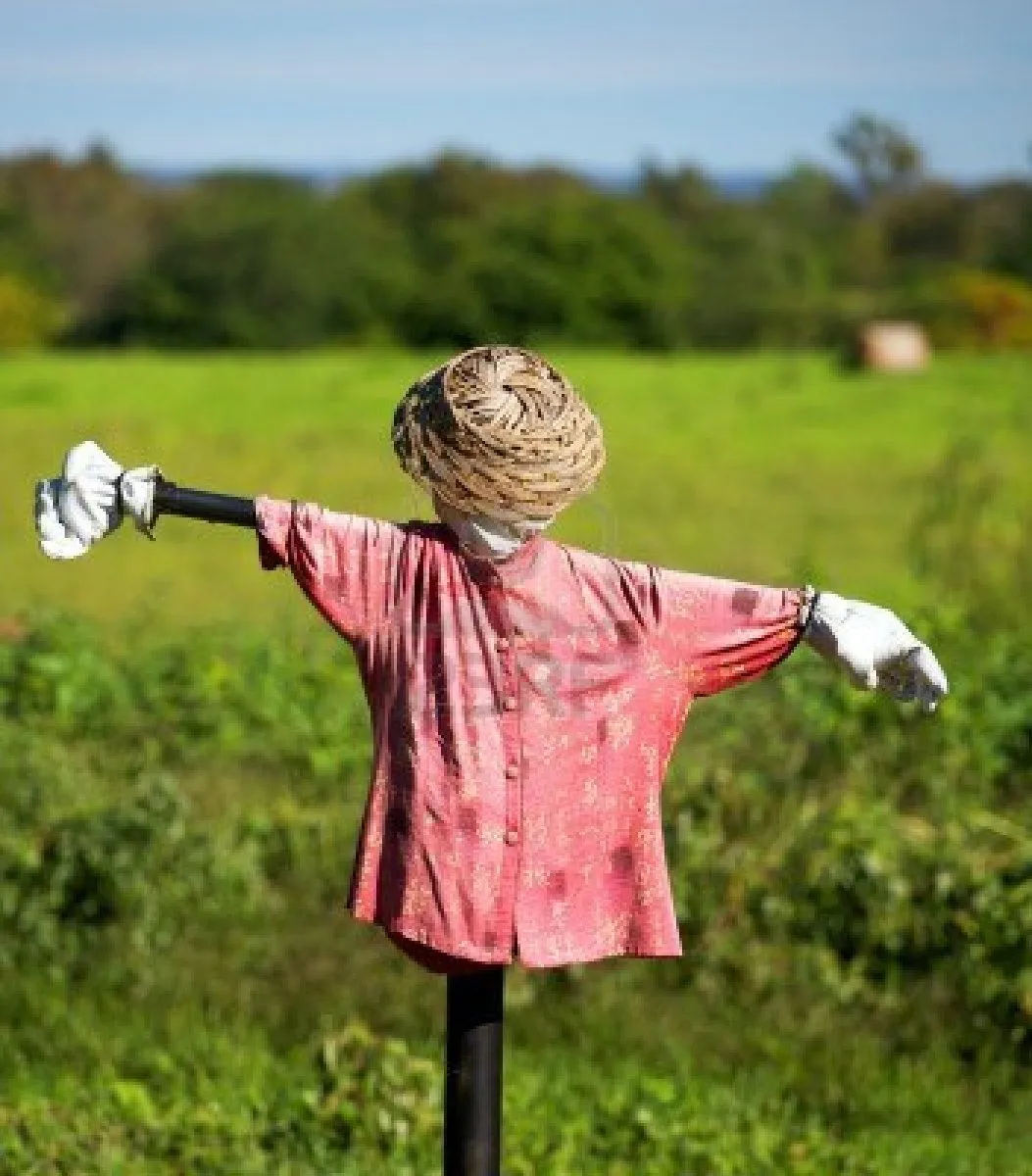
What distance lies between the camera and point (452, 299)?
16.5m

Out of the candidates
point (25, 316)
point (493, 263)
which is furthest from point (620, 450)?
point (25, 316)

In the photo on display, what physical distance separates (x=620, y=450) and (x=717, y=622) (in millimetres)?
6983

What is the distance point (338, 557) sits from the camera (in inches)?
78.2

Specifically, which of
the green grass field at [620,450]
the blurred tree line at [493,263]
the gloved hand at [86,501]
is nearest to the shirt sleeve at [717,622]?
the gloved hand at [86,501]

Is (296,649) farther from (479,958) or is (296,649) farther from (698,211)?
(698,211)

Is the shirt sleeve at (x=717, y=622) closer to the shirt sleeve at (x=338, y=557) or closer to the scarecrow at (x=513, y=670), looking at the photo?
the scarecrow at (x=513, y=670)

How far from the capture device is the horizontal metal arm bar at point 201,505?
193 cm

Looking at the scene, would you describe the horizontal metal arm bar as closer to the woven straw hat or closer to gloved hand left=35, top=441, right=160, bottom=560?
gloved hand left=35, top=441, right=160, bottom=560

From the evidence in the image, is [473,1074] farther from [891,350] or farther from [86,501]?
[891,350]

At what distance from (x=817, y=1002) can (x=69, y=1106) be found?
1213 mm

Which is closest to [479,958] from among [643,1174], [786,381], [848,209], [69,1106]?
[643,1174]

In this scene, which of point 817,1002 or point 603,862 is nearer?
point 603,862

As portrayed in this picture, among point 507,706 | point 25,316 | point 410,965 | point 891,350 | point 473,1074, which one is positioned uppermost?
point 25,316

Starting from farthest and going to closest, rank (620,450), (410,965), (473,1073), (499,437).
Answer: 1. (620,450)
2. (410,965)
3. (473,1073)
4. (499,437)
